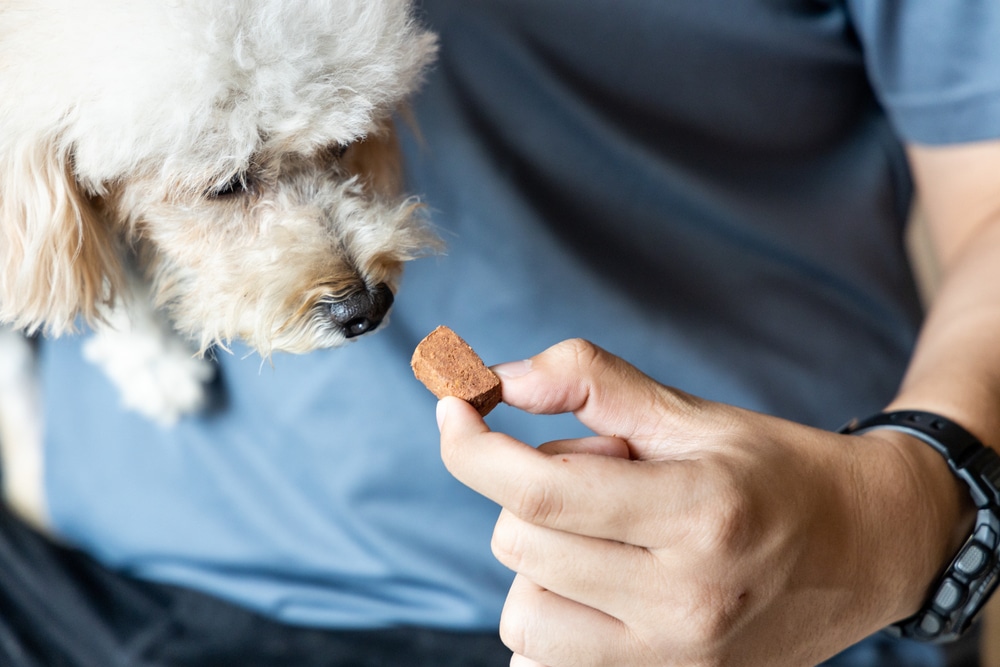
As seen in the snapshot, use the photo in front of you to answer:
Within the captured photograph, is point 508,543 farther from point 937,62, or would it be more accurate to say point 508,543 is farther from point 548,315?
point 937,62

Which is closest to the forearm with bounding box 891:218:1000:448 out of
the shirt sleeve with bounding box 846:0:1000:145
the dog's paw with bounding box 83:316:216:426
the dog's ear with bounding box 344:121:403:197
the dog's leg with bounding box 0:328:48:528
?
the shirt sleeve with bounding box 846:0:1000:145

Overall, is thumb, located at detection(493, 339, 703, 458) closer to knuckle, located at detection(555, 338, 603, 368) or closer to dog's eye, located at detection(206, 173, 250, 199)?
knuckle, located at detection(555, 338, 603, 368)

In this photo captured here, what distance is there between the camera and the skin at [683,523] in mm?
449

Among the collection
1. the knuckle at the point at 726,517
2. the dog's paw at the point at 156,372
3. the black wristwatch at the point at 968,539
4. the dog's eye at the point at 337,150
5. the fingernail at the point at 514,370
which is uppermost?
the dog's eye at the point at 337,150

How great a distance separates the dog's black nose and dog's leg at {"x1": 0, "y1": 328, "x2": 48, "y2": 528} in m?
0.57

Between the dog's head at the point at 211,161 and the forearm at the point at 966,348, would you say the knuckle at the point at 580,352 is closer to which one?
the dog's head at the point at 211,161

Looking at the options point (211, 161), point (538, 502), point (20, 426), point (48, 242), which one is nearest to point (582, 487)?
point (538, 502)

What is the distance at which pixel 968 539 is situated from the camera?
2.05 feet

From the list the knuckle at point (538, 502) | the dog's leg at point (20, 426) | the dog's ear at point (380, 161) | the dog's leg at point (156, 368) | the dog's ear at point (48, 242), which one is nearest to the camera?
the knuckle at point (538, 502)

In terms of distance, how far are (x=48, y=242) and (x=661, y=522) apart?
0.53 meters

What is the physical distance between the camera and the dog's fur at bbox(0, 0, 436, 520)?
54cm

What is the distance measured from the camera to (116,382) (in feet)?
2.97

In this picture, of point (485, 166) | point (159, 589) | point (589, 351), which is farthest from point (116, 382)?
point (589, 351)

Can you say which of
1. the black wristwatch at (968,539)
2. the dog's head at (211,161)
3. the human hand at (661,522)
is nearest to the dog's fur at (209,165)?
the dog's head at (211,161)
